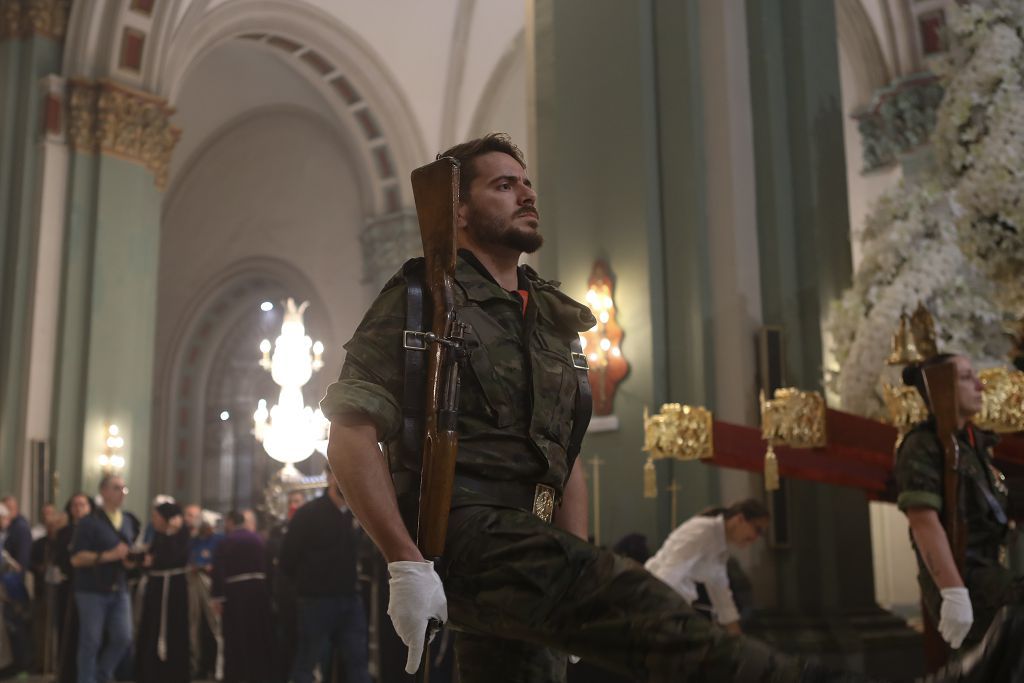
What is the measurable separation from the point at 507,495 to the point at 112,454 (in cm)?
1254

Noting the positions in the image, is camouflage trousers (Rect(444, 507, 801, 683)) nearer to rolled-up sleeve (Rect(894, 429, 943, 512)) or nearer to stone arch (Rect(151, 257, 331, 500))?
rolled-up sleeve (Rect(894, 429, 943, 512))

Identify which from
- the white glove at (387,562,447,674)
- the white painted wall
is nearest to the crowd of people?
the white glove at (387,562,447,674)

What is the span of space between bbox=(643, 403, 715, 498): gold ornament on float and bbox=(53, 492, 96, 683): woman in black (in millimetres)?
5076

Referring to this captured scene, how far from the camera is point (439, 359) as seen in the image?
7.67ft

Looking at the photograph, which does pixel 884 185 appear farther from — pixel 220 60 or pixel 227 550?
pixel 220 60

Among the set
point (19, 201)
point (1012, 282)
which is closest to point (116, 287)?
point (19, 201)

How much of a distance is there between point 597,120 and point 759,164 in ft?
3.67

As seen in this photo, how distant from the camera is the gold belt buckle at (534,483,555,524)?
2.48m

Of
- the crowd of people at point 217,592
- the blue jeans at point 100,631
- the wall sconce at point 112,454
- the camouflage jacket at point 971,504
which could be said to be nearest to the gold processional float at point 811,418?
the camouflage jacket at point 971,504

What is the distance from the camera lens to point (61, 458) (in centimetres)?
1366

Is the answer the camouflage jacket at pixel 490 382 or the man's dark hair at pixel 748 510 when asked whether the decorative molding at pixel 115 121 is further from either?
the camouflage jacket at pixel 490 382

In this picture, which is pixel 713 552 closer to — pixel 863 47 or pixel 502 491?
pixel 502 491

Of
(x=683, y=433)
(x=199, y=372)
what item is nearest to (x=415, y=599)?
(x=683, y=433)

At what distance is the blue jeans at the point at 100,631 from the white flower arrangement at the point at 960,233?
5.62 m
